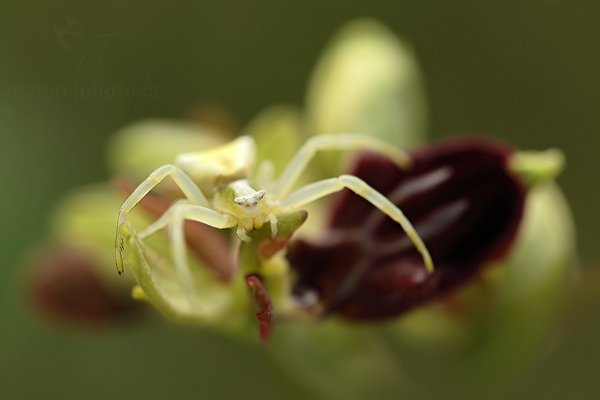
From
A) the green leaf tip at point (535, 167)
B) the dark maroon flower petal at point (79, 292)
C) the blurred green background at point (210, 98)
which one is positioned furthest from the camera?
the blurred green background at point (210, 98)

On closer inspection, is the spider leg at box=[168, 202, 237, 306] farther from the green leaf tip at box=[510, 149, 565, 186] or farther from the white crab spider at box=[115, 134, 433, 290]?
the green leaf tip at box=[510, 149, 565, 186]

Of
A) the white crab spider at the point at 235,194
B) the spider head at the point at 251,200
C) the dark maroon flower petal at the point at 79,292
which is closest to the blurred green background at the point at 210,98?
the dark maroon flower petal at the point at 79,292

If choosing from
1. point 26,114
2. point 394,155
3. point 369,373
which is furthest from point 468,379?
point 26,114

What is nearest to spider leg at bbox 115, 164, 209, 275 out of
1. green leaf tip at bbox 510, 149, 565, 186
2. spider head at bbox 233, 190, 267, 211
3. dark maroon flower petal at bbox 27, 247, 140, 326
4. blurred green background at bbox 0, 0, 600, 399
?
spider head at bbox 233, 190, 267, 211

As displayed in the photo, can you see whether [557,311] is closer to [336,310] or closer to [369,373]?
[369,373]

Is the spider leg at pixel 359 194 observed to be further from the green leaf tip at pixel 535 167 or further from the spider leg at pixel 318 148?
the green leaf tip at pixel 535 167
